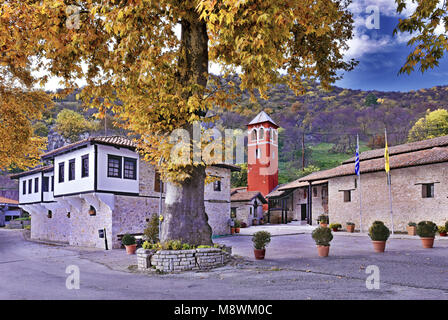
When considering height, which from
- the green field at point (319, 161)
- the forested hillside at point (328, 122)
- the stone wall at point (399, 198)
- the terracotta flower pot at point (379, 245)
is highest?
the forested hillside at point (328, 122)

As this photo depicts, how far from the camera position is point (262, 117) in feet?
166

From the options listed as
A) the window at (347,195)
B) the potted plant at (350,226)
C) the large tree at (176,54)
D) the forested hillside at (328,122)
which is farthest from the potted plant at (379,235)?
the forested hillside at (328,122)

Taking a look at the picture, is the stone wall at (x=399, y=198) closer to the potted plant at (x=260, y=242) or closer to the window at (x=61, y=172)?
the potted plant at (x=260, y=242)

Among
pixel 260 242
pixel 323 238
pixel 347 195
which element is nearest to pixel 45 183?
pixel 260 242

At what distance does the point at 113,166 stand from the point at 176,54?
39.9 ft

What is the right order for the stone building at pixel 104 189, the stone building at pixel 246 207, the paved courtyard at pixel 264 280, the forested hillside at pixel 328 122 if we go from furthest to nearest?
1. the forested hillside at pixel 328 122
2. the stone building at pixel 246 207
3. the stone building at pixel 104 189
4. the paved courtyard at pixel 264 280

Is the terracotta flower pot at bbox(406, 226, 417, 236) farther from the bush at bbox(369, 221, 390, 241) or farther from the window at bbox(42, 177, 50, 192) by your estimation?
the window at bbox(42, 177, 50, 192)

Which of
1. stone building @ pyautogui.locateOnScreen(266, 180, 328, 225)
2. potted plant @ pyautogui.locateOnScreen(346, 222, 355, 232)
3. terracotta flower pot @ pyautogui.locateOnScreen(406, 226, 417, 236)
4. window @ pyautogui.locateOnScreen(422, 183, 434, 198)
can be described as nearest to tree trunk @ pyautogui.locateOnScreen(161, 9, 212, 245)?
terracotta flower pot @ pyautogui.locateOnScreen(406, 226, 417, 236)

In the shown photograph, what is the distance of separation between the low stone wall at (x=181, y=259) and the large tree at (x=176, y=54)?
62cm

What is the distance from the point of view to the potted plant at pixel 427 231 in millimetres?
14781

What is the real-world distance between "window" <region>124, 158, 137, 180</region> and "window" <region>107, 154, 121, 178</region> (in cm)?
49

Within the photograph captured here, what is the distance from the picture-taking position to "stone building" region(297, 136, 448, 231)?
76.4ft

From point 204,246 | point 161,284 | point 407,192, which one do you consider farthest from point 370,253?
point 407,192

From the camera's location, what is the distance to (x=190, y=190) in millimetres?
11859
